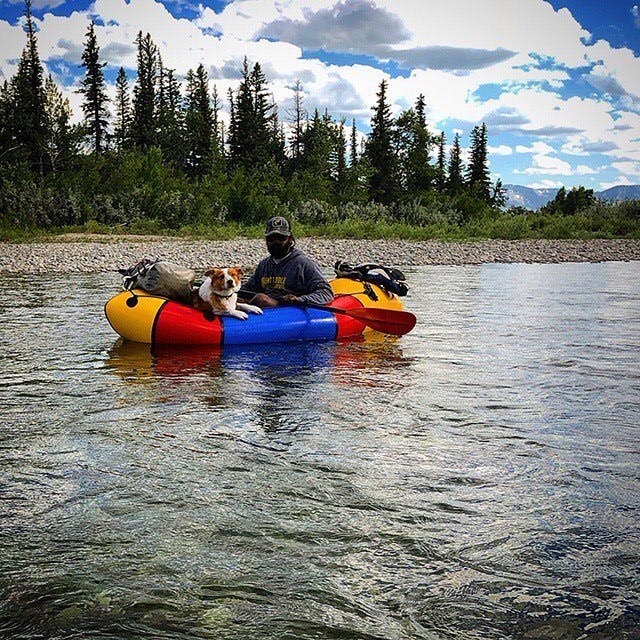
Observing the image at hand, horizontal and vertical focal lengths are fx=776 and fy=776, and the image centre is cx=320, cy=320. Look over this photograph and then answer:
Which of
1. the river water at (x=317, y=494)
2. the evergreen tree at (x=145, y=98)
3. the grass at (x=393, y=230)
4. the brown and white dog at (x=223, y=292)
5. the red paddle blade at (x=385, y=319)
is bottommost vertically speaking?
the river water at (x=317, y=494)

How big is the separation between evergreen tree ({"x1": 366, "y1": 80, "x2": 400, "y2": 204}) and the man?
3932 centimetres

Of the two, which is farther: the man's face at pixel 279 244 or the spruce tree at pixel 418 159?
the spruce tree at pixel 418 159

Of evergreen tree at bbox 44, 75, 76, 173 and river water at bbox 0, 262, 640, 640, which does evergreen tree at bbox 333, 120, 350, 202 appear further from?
river water at bbox 0, 262, 640, 640

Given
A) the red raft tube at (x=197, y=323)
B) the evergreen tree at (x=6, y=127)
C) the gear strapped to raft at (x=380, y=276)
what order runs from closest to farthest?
the red raft tube at (x=197, y=323)
the gear strapped to raft at (x=380, y=276)
the evergreen tree at (x=6, y=127)

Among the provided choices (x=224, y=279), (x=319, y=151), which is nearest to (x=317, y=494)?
(x=224, y=279)

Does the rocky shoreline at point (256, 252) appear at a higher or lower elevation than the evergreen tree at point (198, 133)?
lower

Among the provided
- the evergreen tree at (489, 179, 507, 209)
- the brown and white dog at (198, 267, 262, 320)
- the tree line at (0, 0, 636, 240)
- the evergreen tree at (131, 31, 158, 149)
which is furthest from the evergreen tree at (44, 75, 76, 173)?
the evergreen tree at (489, 179, 507, 209)

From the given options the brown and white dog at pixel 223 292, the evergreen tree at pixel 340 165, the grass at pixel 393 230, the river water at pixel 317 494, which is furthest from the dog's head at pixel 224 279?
the evergreen tree at pixel 340 165

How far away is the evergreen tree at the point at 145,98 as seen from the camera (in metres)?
48.5

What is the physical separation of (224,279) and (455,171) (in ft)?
158

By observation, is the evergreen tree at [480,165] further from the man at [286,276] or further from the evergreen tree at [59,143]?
the man at [286,276]

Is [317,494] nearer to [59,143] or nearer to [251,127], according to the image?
[59,143]

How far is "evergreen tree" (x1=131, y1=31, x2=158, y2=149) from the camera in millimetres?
48469

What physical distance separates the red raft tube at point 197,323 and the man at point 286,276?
0.18m
